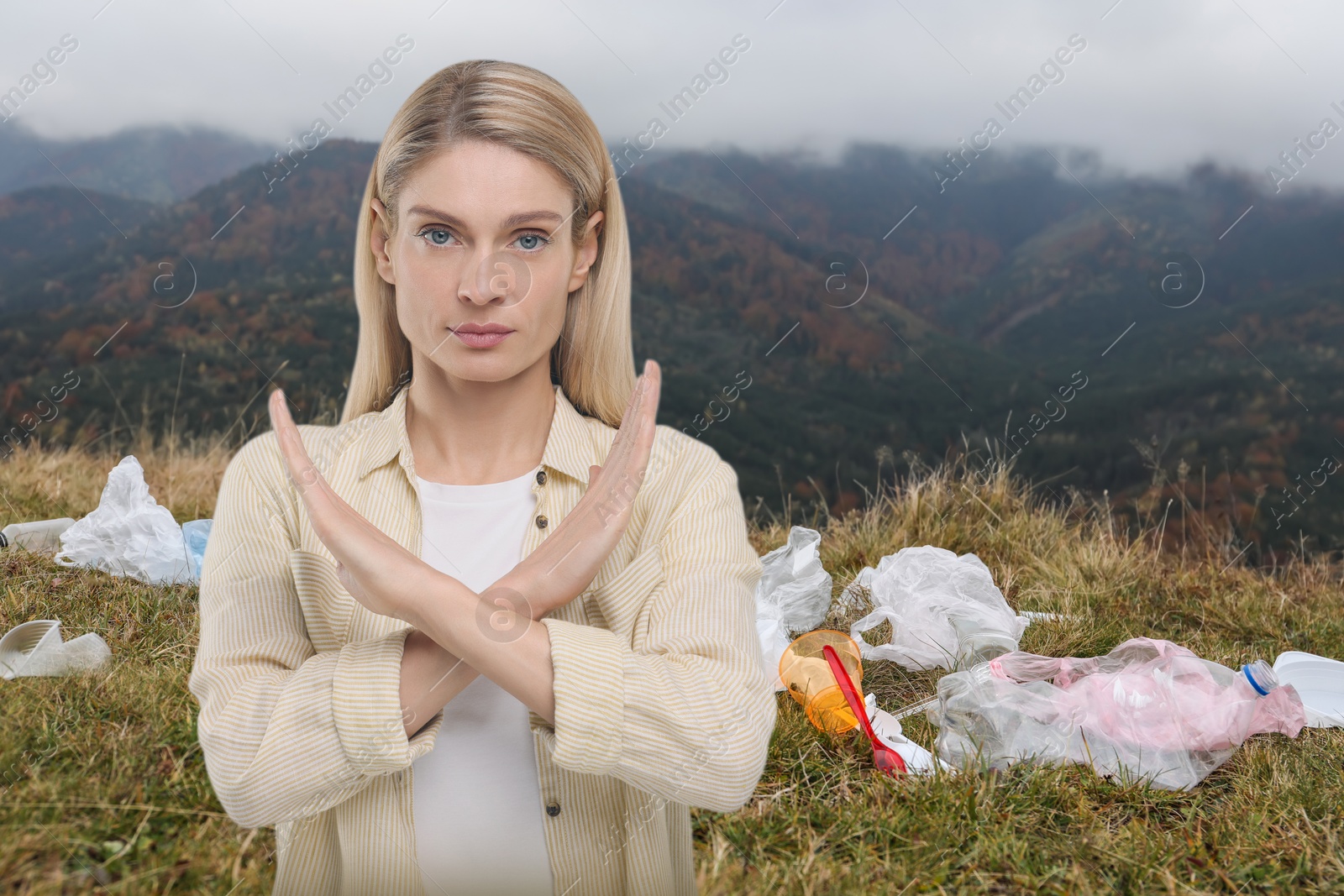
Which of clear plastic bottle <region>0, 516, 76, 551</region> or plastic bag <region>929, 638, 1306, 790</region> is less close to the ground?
plastic bag <region>929, 638, 1306, 790</region>

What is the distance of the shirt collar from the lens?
1.66 metres

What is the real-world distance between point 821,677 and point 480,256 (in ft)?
6.81

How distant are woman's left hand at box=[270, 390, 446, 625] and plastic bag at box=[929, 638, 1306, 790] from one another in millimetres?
2050

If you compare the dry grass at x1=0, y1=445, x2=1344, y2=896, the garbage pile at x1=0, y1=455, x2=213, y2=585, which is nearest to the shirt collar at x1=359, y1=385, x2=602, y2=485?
the dry grass at x1=0, y1=445, x2=1344, y2=896

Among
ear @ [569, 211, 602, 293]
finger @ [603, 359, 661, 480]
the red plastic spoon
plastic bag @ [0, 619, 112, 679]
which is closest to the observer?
finger @ [603, 359, 661, 480]

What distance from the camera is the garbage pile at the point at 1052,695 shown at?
291 cm

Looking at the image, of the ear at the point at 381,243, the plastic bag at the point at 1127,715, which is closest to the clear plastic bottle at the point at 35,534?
the ear at the point at 381,243

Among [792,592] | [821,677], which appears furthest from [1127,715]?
[792,592]

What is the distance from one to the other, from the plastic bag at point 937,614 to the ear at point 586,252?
2.30 meters

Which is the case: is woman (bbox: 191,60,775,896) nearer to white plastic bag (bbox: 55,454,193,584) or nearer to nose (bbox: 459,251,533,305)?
nose (bbox: 459,251,533,305)

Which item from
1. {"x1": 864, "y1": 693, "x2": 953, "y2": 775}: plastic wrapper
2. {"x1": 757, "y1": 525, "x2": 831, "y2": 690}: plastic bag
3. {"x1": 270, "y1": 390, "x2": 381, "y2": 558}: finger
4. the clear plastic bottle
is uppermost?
{"x1": 270, "y1": 390, "x2": 381, "y2": 558}: finger

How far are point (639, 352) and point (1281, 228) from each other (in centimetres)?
5373

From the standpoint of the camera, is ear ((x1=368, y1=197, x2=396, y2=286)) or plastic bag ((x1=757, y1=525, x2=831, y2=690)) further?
plastic bag ((x1=757, y1=525, x2=831, y2=690))

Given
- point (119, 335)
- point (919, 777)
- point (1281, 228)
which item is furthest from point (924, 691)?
point (1281, 228)
